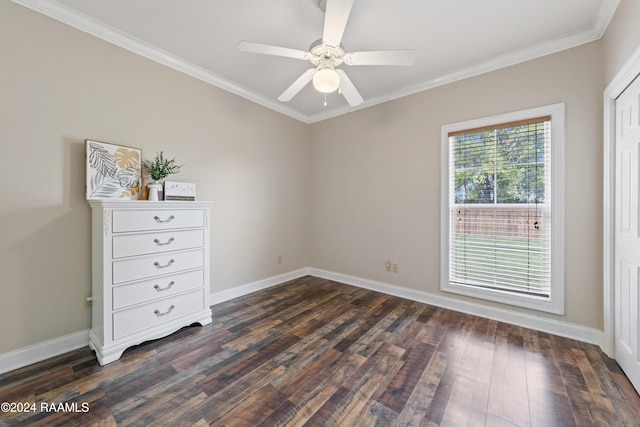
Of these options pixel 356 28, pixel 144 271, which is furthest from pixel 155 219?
pixel 356 28

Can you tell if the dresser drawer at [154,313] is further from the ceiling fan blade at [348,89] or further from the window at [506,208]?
the window at [506,208]

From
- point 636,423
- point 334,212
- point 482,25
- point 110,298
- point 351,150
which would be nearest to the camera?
point 636,423

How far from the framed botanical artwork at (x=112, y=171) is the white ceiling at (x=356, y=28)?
96cm

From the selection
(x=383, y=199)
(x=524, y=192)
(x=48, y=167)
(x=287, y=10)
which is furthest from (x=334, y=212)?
(x=48, y=167)

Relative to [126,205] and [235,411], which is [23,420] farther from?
[126,205]

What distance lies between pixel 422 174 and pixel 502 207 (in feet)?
2.89

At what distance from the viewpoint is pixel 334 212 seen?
3910mm

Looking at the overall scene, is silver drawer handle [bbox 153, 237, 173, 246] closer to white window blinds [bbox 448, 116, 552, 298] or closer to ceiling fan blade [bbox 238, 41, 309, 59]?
ceiling fan blade [bbox 238, 41, 309, 59]

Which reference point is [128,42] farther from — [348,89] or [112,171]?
[348,89]

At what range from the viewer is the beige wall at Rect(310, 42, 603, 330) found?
213cm

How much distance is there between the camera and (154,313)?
211 centimetres

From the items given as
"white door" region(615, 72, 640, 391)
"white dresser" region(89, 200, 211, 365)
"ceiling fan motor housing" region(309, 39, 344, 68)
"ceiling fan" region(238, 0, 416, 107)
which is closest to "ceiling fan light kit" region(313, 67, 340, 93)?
"ceiling fan" region(238, 0, 416, 107)

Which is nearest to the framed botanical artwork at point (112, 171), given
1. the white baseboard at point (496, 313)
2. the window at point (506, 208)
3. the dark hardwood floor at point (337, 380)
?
the dark hardwood floor at point (337, 380)

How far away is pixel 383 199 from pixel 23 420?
342 cm
